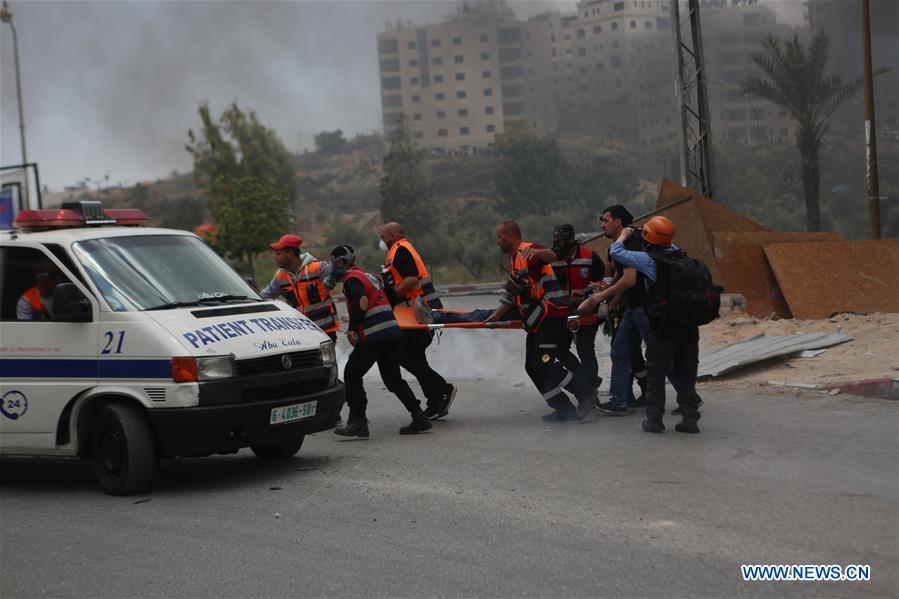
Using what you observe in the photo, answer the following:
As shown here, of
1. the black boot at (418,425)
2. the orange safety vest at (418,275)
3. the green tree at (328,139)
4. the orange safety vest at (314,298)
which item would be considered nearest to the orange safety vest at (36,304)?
the orange safety vest at (314,298)

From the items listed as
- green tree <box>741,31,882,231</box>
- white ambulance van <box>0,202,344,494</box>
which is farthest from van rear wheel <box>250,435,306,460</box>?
green tree <box>741,31,882,231</box>

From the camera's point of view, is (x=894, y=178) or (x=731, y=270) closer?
(x=731, y=270)

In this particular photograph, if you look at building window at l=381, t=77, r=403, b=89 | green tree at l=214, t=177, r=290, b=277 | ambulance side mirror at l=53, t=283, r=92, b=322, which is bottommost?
ambulance side mirror at l=53, t=283, r=92, b=322

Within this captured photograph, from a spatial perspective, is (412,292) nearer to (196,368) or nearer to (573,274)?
(573,274)

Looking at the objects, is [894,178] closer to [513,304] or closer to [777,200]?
[777,200]

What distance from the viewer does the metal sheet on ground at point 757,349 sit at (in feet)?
36.2

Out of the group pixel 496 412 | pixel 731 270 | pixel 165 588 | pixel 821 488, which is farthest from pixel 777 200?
pixel 165 588

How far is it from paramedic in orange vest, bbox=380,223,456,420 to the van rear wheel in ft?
5.38

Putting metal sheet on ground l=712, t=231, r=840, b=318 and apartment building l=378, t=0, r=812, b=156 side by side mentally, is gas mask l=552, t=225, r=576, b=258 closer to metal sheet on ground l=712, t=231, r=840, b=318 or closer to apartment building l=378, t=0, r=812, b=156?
metal sheet on ground l=712, t=231, r=840, b=318

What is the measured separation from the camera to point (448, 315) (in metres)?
9.50

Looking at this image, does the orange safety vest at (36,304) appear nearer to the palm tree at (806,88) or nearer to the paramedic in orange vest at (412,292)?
the paramedic in orange vest at (412,292)

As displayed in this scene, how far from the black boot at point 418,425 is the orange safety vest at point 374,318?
805 millimetres

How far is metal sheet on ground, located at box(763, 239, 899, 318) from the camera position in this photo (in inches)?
558

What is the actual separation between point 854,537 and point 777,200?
1239 inches
